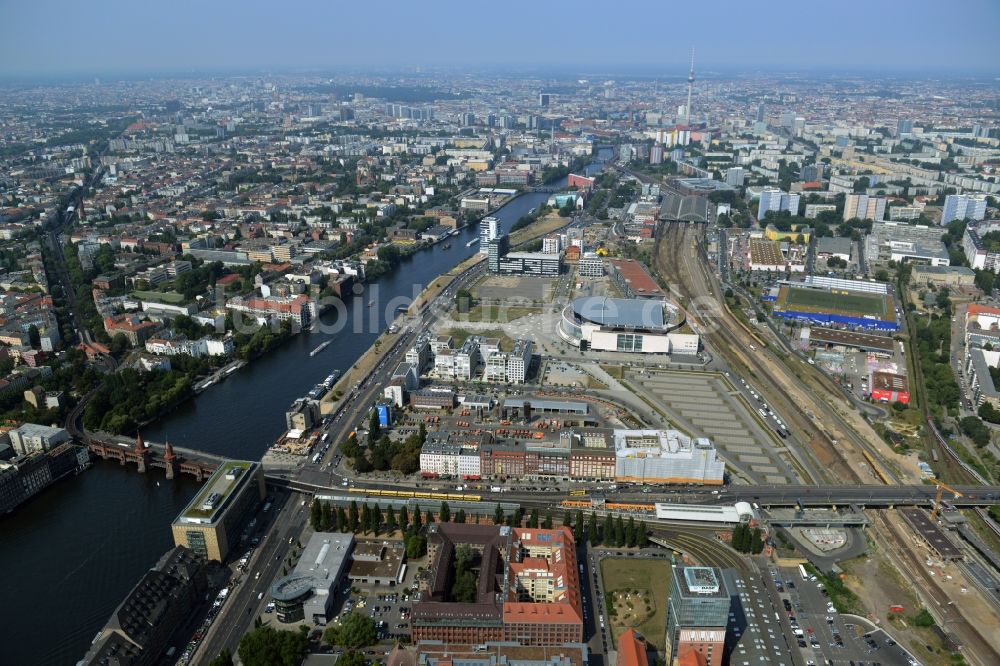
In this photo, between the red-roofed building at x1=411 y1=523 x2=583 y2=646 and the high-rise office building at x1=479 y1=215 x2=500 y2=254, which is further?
the high-rise office building at x1=479 y1=215 x2=500 y2=254

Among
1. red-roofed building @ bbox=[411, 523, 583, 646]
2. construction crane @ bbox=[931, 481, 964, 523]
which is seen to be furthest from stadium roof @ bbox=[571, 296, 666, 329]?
red-roofed building @ bbox=[411, 523, 583, 646]

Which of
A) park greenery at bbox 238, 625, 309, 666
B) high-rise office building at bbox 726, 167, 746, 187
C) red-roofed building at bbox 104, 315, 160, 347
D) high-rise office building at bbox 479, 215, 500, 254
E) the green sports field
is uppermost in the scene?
high-rise office building at bbox 726, 167, 746, 187

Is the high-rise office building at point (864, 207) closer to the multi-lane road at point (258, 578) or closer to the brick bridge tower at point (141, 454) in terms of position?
the multi-lane road at point (258, 578)

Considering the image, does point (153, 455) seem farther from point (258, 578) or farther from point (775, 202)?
point (775, 202)

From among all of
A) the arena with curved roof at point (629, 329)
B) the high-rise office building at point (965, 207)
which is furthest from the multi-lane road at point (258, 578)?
the high-rise office building at point (965, 207)

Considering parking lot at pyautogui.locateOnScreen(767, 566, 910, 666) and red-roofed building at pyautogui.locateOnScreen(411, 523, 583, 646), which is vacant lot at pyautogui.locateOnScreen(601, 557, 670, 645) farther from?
parking lot at pyautogui.locateOnScreen(767, 566, 910, 666)

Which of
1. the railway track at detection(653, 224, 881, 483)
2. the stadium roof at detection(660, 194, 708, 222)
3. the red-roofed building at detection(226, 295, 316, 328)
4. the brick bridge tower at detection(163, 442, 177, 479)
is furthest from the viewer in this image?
the stadium roof at detection(660, 194, 708, 222)
